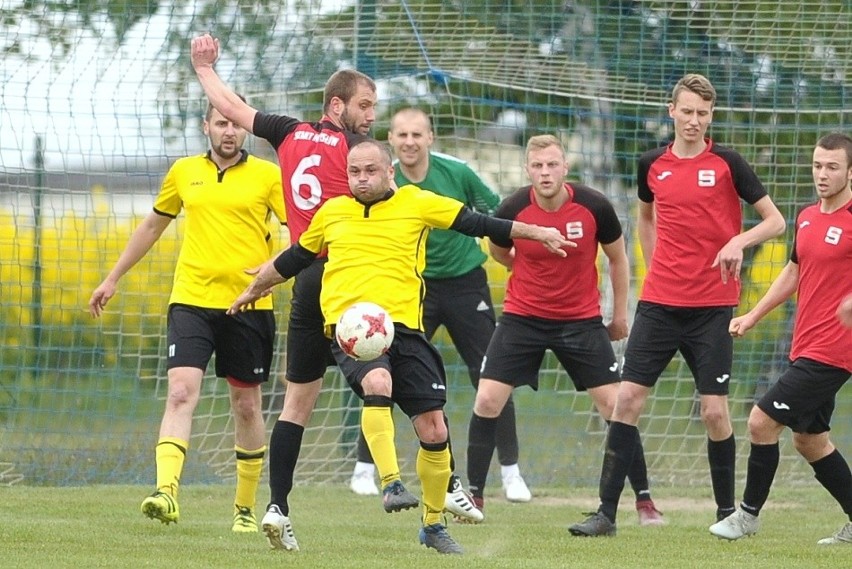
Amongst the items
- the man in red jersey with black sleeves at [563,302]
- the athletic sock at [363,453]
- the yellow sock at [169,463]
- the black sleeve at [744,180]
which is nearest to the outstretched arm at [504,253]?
the man in red jersey with black sleeves at [563,302]

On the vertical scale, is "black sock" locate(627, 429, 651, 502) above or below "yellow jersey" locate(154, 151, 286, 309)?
below

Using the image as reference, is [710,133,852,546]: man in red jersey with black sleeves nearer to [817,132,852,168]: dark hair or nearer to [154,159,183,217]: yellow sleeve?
[817,132,852,168]: dark hair

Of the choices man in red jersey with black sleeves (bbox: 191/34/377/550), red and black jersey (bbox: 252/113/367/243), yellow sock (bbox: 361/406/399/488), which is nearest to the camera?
yellow sock (bbox: 361/406/399/488)

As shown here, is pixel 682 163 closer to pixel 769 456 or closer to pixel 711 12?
pixel 769 456

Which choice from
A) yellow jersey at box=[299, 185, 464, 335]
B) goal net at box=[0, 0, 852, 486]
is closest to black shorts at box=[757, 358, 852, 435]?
yellow jersey at box=[299, 185, 464, 335]

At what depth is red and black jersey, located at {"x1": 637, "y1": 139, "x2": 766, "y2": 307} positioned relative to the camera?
7.61 m

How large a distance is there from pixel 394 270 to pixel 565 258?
6.13ft

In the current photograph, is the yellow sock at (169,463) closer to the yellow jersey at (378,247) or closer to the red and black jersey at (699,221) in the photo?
the yellow jersey at (378,247)

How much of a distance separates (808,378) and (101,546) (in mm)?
3381

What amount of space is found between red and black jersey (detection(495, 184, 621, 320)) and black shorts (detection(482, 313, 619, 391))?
0.06m

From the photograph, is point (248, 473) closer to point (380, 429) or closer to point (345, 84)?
point (380, 429)

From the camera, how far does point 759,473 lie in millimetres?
7391

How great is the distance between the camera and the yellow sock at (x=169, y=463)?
7.05 meters

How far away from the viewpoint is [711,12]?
35.3 feet
